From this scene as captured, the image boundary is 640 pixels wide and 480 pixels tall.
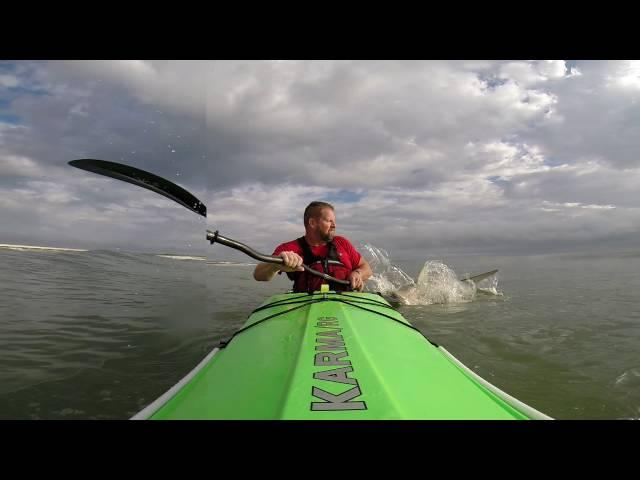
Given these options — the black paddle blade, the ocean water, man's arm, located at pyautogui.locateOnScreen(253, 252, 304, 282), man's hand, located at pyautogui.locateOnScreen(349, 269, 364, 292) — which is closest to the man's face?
man's hand, located at pyautogui.locateOnScreen(349, 269, 364, 292)

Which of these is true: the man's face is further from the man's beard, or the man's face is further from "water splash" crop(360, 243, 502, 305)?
"water splash" crop(360, 243, 502, 305)

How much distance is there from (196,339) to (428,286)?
275 inches

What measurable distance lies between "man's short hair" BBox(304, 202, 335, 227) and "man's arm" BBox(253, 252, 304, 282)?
39.6 inches

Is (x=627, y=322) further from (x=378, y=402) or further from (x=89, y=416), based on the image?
(x=89, y=416)

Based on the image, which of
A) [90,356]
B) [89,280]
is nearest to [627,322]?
[90,356]

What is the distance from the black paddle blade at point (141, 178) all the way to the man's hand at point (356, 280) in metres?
2.76

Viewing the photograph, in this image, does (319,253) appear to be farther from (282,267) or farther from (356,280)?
(282,267)

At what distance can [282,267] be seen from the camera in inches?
181

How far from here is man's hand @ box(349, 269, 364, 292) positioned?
5.17 m

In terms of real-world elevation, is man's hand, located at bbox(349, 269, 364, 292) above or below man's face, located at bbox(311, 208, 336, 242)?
below

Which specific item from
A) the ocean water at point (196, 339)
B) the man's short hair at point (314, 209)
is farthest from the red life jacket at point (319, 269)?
the ocean water at point (196, 339)

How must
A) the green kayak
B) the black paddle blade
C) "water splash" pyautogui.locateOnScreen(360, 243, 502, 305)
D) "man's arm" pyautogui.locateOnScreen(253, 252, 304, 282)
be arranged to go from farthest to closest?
"water splash" pyautogui.locateOnScreen(360, 243, 502, 305) → "man's arm" pyautogui.locateOnScreen(253, 252, 304, 282) → the black paddle blade → the green kayak
